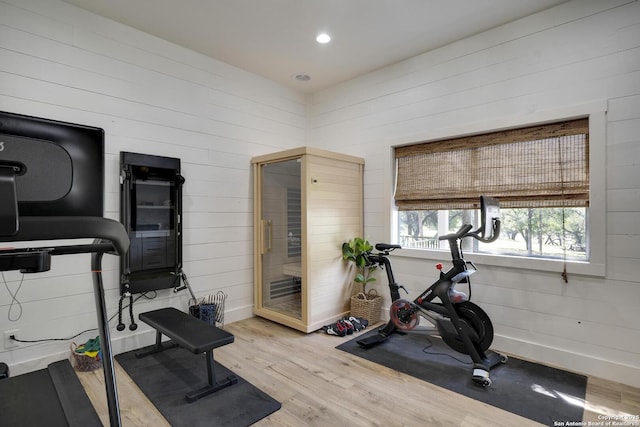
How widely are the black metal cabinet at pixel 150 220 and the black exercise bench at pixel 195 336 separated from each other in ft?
1.27

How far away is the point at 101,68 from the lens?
294cm

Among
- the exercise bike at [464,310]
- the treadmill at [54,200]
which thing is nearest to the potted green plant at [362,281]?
the exercise bike at [464,310]

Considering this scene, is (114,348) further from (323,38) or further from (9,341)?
(323,38)

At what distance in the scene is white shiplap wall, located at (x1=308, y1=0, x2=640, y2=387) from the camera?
250 centimetres

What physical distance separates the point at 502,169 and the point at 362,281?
69.9 inches

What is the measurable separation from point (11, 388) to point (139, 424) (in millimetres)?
680

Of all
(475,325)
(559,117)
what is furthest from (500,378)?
(559,117)

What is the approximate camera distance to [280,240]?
12.9 ft

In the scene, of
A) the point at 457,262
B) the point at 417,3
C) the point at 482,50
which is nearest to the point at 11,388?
the point at 457,262

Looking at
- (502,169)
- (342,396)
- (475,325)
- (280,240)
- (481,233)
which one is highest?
(502,169)

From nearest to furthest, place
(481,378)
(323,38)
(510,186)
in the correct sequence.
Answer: (481,378), (510,186), (323,38)

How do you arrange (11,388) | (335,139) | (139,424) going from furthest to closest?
(335,139) < (139,424) < (11,388)

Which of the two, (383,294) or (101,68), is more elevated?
(101,68)

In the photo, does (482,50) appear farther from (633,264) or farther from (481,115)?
(633,264)
